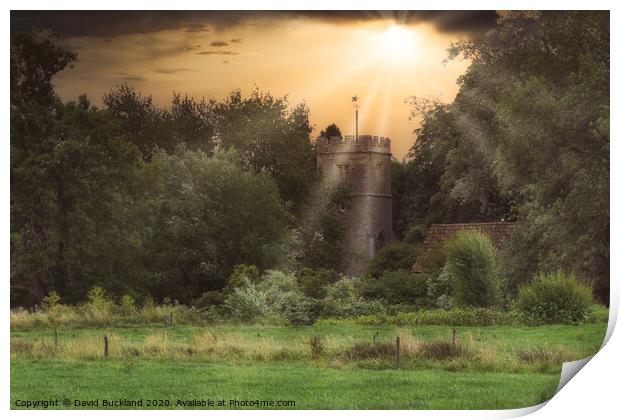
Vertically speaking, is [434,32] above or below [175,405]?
above

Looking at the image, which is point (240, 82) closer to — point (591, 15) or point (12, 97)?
point (12, 97)

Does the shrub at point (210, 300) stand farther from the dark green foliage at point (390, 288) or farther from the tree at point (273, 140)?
the dark green foliage at point (390, 288)

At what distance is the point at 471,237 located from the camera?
1727cm

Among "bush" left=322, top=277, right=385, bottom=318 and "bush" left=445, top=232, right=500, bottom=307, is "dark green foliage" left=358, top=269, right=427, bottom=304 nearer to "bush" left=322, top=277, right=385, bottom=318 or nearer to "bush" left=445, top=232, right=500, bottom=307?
"bush" left=322, top=277, right=385, bottom=318

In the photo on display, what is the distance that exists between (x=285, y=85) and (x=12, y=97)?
292 cm

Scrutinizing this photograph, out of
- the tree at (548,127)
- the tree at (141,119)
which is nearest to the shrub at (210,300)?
the tree at (141,119)

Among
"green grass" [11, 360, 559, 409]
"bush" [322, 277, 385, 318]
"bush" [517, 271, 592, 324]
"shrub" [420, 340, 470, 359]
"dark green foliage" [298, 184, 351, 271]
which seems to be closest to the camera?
"green grass" [11, 360, 559, 409]

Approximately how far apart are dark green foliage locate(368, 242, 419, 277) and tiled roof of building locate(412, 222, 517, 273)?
0.10m

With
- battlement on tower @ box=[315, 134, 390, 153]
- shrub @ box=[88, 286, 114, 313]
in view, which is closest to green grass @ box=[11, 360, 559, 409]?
shrub @ box=[88, 286, 114, 313]

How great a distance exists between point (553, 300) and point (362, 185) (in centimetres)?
243

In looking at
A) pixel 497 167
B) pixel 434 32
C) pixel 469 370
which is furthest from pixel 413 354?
pixel 434 32

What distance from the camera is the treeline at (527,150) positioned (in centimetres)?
1708

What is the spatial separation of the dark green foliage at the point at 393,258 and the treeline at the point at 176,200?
1.31 feet

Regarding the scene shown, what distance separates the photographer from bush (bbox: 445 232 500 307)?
17.1 meters
